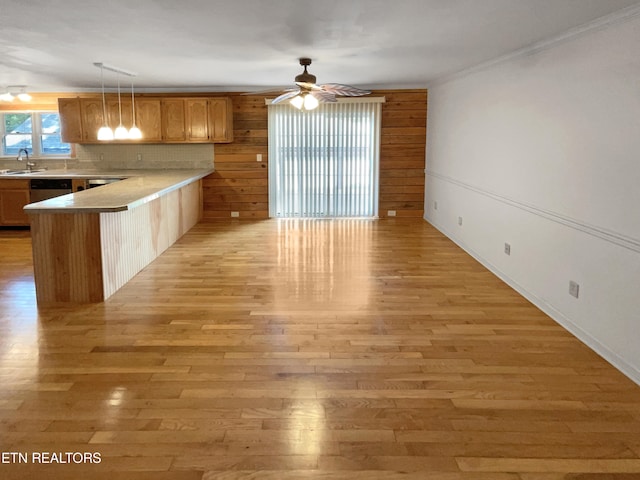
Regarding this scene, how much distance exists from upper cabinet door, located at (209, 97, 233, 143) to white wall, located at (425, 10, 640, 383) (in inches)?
153

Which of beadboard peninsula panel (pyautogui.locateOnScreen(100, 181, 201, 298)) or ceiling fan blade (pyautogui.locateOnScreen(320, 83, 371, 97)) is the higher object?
ceiling fan blade (pyautogui.locateOnScreen(320, 83, 371, 97))

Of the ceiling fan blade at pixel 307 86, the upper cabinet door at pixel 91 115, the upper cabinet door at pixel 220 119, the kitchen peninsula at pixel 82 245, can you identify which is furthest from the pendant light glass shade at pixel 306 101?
the upper cabinet door at pixel 91 115

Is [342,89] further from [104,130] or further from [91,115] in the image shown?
[91,115]

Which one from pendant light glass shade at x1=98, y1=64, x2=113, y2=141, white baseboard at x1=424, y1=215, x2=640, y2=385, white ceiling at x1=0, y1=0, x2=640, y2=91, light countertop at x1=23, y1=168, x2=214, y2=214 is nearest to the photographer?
white baseboard at x1=424, y1=215, x2=640, y2=385

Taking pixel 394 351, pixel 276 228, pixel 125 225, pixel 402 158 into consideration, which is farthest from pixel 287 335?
pixel 402 158

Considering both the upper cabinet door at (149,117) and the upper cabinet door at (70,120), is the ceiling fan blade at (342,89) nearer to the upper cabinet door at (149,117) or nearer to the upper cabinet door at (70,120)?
the upper cabinet door at (149,117)

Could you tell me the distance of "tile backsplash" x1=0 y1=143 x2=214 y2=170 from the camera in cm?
870

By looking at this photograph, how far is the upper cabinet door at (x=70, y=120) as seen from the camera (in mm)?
8195

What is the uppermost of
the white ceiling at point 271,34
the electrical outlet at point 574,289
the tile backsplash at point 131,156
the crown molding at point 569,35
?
the white ceiling at point 271,34

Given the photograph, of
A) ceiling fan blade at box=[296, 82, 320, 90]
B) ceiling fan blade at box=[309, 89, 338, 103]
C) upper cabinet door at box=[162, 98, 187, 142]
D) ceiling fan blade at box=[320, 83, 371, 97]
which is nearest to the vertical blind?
upper cabinet door at box=[162, 98, 187, 142]

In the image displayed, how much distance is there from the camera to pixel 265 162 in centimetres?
887

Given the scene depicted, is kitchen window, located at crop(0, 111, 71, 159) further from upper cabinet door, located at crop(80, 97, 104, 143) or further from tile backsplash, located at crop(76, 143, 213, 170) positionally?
upper cabinet door, located at crop(80, 97, 104, 143)

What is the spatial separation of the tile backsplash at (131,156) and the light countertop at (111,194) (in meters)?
0.92

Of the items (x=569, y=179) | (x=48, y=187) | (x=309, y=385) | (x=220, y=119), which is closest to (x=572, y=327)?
(x=569, y=179)
